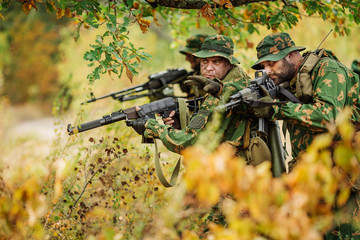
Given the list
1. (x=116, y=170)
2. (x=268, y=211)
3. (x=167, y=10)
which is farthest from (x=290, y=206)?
(x=167, y=10)

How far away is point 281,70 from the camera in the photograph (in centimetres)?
349

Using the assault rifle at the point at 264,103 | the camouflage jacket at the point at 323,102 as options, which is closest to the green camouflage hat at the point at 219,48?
the assault rifle at the point at 264,103

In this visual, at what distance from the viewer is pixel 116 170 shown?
4547 millimetres

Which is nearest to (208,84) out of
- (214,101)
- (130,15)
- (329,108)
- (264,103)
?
(214,101)

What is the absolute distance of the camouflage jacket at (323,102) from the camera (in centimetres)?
293

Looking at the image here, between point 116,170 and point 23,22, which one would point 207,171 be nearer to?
point 116,170

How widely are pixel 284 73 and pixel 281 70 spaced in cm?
4

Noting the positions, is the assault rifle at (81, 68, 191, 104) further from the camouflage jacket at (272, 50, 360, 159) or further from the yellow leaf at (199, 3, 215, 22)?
the camouflage jacket at (272, 50, 360, 159)

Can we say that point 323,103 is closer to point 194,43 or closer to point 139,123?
point 139,123

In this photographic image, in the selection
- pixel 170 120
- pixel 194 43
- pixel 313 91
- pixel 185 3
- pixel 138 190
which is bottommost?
pixel 138 190

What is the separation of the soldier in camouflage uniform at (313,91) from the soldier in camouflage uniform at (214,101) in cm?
30

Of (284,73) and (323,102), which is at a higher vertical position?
(323,102)

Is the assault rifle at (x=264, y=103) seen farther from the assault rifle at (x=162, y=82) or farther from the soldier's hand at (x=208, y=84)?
the assault rifle at (x=162, y=82)

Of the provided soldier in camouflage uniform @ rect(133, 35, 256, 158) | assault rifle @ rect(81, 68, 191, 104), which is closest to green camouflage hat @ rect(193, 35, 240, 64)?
soldier in camouflage uniform @ rect(133, 35, 256, 158)
